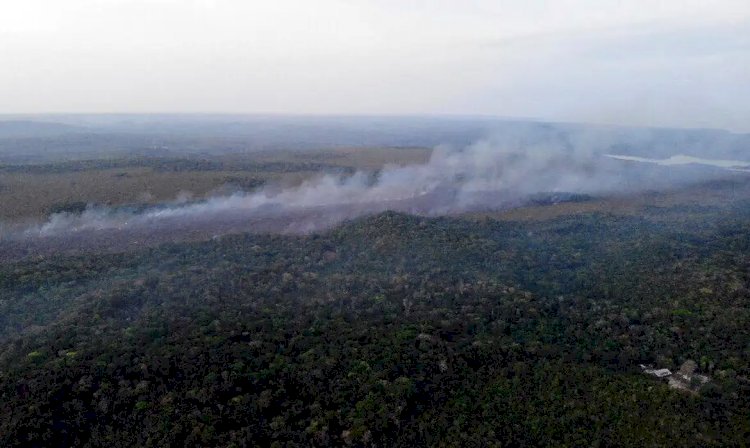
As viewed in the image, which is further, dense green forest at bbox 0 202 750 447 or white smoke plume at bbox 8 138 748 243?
white smoke plume at bbox 8 138 748 243

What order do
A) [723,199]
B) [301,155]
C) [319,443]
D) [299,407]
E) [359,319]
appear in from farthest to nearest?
1. [301,155]
2. [723,199]
3. [359,319]
4. [299,407]
5. [319,443]

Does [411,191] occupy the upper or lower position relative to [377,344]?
upper

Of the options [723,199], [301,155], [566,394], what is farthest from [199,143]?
[566,394]

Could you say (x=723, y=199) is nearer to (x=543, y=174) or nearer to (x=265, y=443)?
(x=543, y=174)

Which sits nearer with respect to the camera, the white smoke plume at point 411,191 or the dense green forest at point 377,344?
the dense green forest at point 377,344

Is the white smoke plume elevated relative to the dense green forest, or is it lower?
elevated

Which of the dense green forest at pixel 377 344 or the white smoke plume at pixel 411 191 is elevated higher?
the white smoke plume at pixel 411 191

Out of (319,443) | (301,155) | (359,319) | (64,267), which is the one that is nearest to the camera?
(319,443)

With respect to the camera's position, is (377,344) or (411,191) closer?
(377,344)
